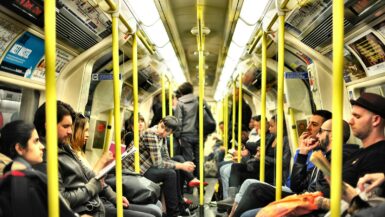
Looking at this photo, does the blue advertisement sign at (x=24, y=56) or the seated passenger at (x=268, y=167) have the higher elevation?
the blue advertisement sign at (x=24, y=56)

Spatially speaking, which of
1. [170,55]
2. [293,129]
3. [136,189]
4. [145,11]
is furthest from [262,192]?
[170,55]

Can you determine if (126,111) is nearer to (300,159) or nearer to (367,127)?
(300,159)

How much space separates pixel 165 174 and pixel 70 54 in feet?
5.93

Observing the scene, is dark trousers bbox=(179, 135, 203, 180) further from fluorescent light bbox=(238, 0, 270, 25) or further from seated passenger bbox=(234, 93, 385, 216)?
seated passenger bbox=(234, 93, 385, 216)

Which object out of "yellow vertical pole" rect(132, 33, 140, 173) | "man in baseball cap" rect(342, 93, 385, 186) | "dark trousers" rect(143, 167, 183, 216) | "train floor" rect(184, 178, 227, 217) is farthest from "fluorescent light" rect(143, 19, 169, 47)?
"man in baseball cap" rect(342, 93, 385, 186)

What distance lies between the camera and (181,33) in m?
6.36

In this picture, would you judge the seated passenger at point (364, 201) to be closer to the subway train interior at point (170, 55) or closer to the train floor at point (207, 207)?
the subway train interior at point (170, 55)

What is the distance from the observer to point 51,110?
1.68m

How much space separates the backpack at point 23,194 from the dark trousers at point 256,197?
6.97 feet

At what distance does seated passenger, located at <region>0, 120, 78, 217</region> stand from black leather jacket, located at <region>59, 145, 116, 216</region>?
53 centimetres

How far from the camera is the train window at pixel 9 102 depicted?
7.54ft

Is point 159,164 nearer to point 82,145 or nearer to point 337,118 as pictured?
point 82,145

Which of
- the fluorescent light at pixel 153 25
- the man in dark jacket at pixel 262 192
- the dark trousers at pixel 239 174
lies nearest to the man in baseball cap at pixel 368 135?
the man in dark jacket at pixel 262 192

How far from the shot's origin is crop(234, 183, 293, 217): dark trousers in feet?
11.3
